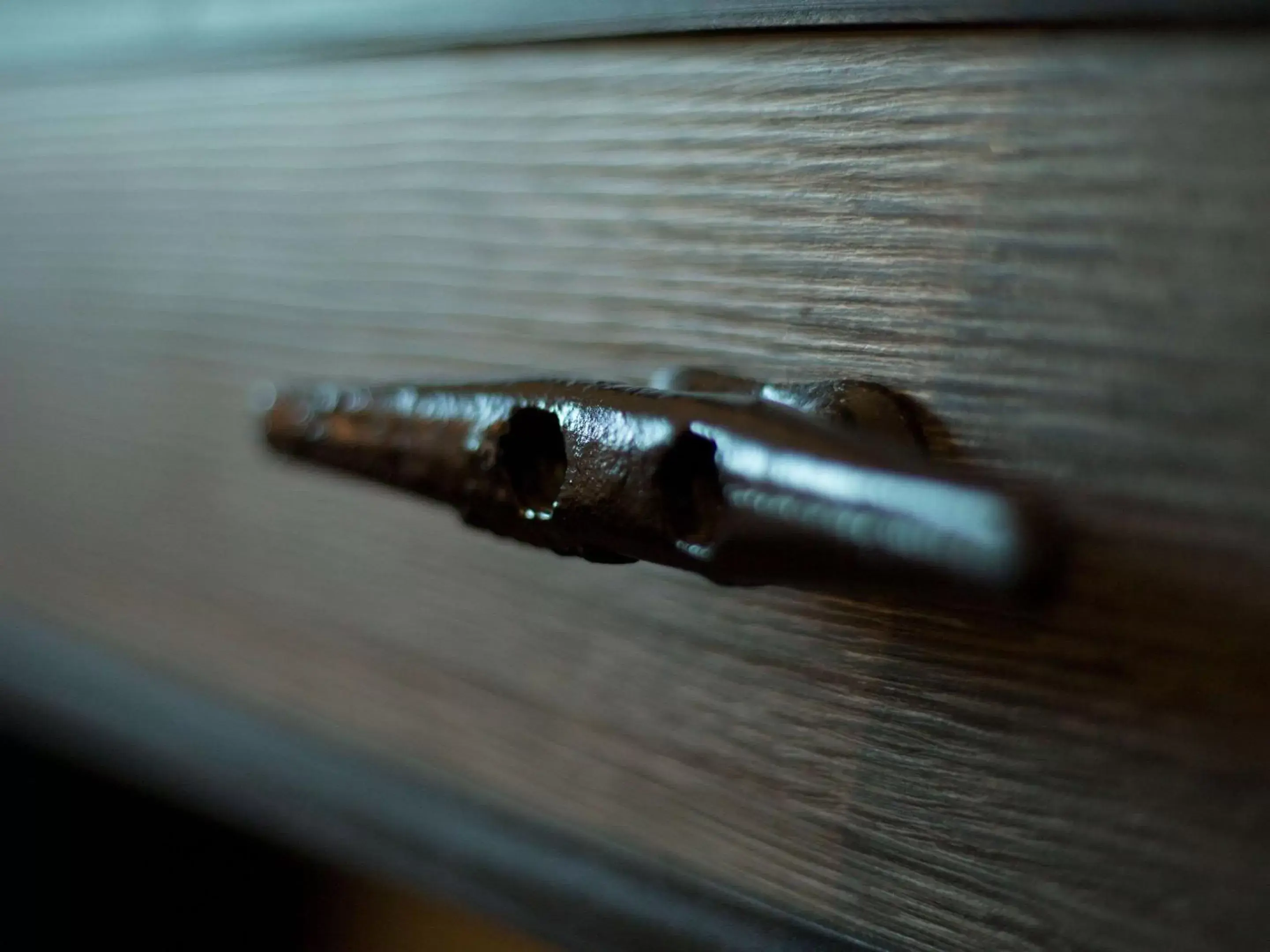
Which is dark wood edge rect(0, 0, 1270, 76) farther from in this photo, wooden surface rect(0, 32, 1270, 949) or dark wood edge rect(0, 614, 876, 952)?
dark wood edge rect(0, 614, 876, 952)

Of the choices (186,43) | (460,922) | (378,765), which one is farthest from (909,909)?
(460,922)

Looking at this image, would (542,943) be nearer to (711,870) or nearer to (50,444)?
(711,870)

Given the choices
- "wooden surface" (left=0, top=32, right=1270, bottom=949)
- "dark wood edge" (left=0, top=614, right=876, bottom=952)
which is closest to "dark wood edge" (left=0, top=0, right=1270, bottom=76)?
"wooden surface" (left=0, top=32, right=1270, bottom=949)

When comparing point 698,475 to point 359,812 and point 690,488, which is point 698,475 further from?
point 359,812

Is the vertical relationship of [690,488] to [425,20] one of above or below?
below

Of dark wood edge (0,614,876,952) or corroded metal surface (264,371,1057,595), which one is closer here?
corroded metal surface (264,371,1057,595)

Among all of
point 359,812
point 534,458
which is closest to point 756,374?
point 534,458
